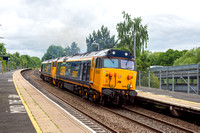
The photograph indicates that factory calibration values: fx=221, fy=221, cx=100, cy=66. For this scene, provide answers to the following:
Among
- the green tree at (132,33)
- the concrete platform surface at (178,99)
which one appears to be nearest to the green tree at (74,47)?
the green tree at (132,33)

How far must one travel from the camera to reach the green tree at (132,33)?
141 feet

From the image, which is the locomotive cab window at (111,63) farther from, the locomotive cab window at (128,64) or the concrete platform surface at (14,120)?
the concrete platform surface at (14,120)

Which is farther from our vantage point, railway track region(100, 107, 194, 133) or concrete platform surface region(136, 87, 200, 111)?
concrete platform surface region(136, 87, 200, 111)

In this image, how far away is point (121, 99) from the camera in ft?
49.2

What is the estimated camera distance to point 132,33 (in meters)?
44.1

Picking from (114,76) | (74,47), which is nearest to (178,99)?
(114,76)

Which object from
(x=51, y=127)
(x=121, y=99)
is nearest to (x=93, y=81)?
(x=121, y=99)

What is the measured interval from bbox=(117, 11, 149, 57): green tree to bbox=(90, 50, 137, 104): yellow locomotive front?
28.1 meters

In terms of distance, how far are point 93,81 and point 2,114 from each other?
6183 millimetres

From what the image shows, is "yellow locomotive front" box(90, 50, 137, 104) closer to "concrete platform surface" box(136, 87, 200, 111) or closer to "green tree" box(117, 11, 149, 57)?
"concrete platform surface" box(136, 87, 200, 111)

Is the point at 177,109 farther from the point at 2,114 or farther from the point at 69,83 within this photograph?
the point at 69,83

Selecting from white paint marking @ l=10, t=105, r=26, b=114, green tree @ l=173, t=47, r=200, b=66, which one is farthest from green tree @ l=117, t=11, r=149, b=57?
white paint marking @ l=10, t=105, r=26, b=114

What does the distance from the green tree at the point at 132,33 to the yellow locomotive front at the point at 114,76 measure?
28090 millimetres

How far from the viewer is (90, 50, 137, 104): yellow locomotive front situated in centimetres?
1369
